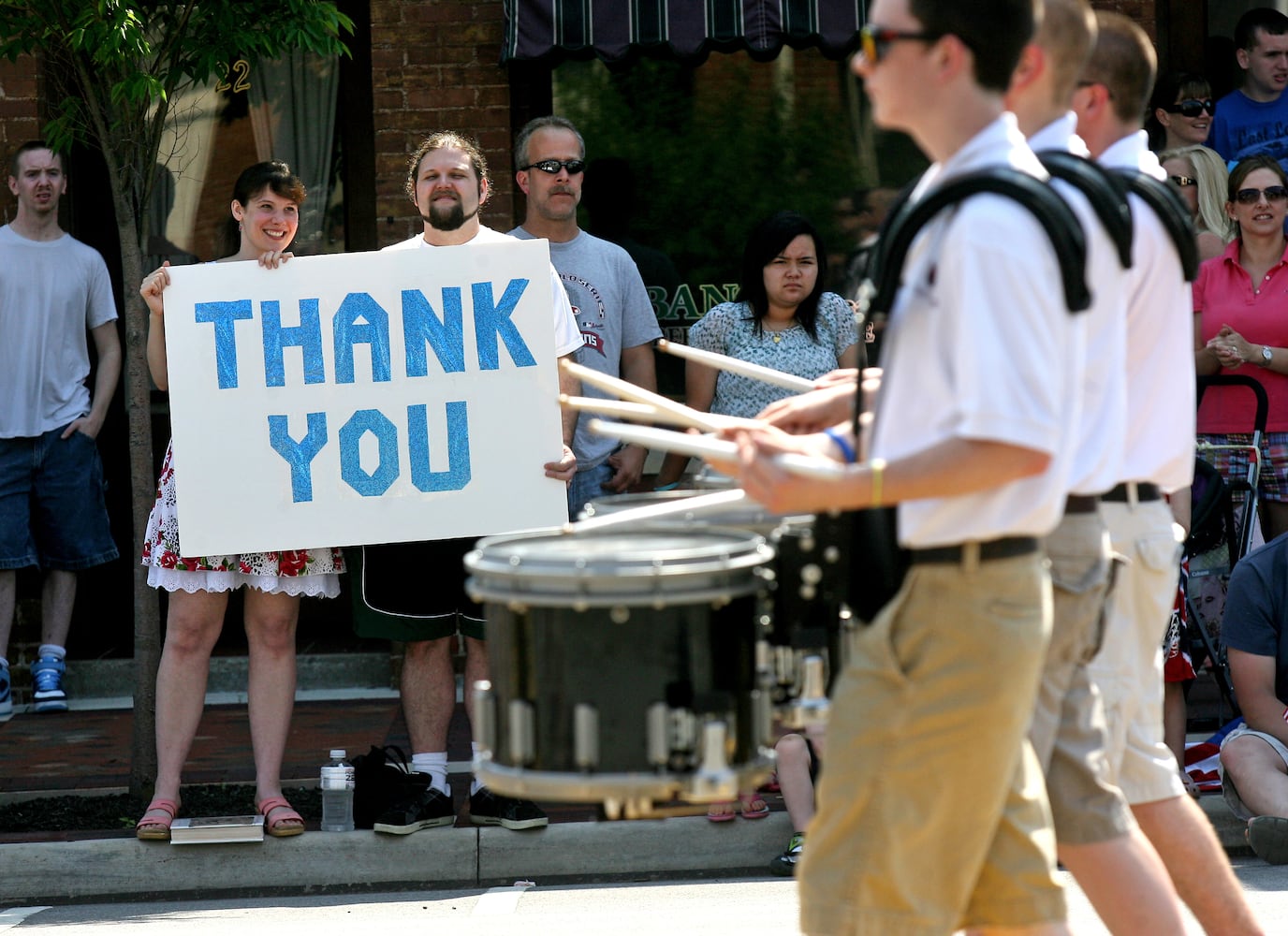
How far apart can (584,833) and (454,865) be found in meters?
0.46

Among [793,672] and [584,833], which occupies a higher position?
[793,672]

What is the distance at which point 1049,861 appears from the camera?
10.8ft

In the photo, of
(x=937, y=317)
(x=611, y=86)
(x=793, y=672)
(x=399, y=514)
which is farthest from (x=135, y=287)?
(x=937, y=317)

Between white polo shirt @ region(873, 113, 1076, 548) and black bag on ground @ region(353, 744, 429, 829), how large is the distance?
3.69 metres

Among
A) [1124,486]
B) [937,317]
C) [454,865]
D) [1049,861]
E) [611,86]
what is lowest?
[454,865]

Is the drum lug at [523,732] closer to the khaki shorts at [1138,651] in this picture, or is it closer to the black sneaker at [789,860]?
the khaki shorts at [1138,651]

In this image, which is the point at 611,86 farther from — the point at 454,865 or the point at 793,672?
the point at 793,672

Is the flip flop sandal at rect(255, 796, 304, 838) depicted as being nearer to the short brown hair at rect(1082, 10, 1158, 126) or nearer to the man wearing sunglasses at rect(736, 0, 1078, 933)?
the man wearing sunglasses at rect(736, 0, 1078, 933)

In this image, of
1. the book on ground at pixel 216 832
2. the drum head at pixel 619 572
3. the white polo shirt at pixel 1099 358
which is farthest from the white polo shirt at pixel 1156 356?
the book on ground at pixel 216 832

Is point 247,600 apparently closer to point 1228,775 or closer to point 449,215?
Result: point 449,215

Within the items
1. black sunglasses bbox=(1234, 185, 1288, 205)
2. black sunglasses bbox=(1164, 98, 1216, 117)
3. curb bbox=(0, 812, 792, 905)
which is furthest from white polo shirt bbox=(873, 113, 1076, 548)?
black sunglasses bbox=(1164, 98, 1216, 117)

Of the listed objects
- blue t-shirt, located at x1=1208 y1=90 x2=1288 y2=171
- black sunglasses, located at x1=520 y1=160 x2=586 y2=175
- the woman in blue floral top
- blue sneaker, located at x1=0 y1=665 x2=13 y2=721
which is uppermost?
blue t-shirt, located at x1=1208 y1=90 x2=1288 y2=171

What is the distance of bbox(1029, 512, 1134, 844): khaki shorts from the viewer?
3512 mm

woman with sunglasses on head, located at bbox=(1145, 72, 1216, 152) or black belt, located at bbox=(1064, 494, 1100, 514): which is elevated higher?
woman with sunglasses on head, located at bbox=(1145, 72, 1216, 152)
